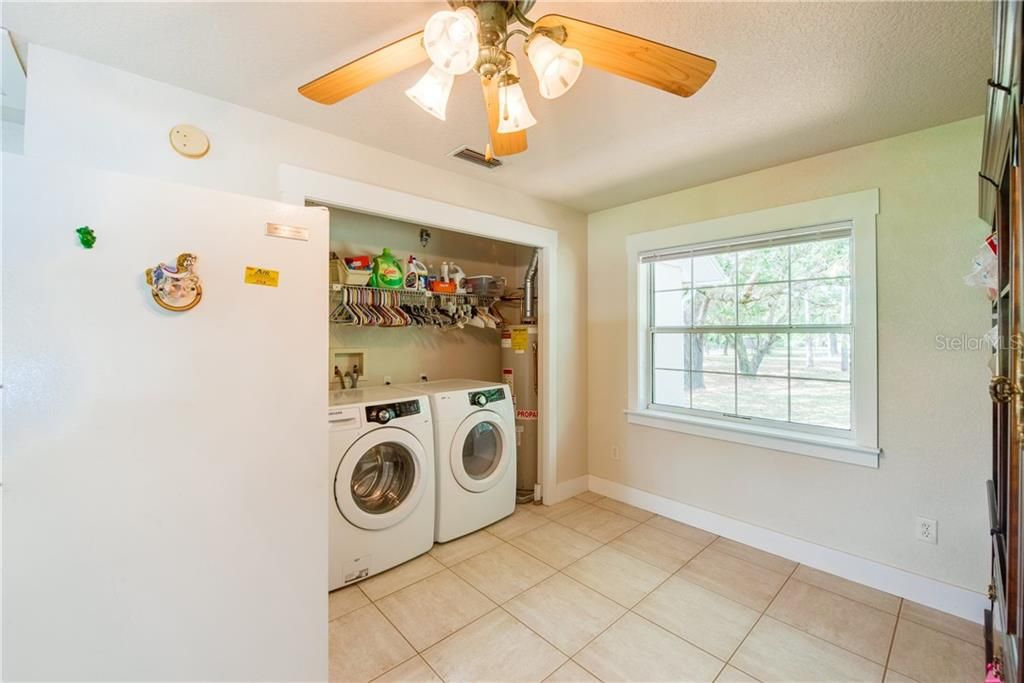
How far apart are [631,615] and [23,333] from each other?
2.35 metres

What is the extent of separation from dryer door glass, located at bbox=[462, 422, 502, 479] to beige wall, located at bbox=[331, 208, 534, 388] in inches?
28.5

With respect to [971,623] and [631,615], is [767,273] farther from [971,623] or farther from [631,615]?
[631,615]

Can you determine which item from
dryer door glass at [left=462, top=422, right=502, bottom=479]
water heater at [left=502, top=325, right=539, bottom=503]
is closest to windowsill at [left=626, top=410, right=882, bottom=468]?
water heater at [left=502, top=325, right=539, bottom=503]

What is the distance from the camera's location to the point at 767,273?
2494 mm

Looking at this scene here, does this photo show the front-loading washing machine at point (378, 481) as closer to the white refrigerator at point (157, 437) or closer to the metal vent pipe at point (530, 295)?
the white refrigerator at point (157, 437)

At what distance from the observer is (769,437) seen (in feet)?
7.83

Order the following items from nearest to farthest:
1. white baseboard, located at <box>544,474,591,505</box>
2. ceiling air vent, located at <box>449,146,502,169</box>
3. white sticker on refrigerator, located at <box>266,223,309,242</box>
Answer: white sticker on refrigerator, located at <box>266,223,309,242</box>
ceiling air vent, located at <box>449,146,502,169</box>
white baseboard, located at <box>544,474,591,505</box>

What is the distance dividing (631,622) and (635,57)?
2172mm

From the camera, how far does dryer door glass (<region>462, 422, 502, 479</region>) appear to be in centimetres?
280

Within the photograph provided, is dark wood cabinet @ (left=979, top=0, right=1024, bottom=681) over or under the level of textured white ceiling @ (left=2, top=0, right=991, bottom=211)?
under

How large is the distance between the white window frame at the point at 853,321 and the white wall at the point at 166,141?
4.69 ft

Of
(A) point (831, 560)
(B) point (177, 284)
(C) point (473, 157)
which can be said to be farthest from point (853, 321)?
(B) point (177, 284)

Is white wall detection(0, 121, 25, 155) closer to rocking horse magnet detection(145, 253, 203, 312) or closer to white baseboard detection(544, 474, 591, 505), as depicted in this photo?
rocking horse magnet detection(145, 253, 203, 312)

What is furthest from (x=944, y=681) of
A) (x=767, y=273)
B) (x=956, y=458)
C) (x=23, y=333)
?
(x=23, y=333)
